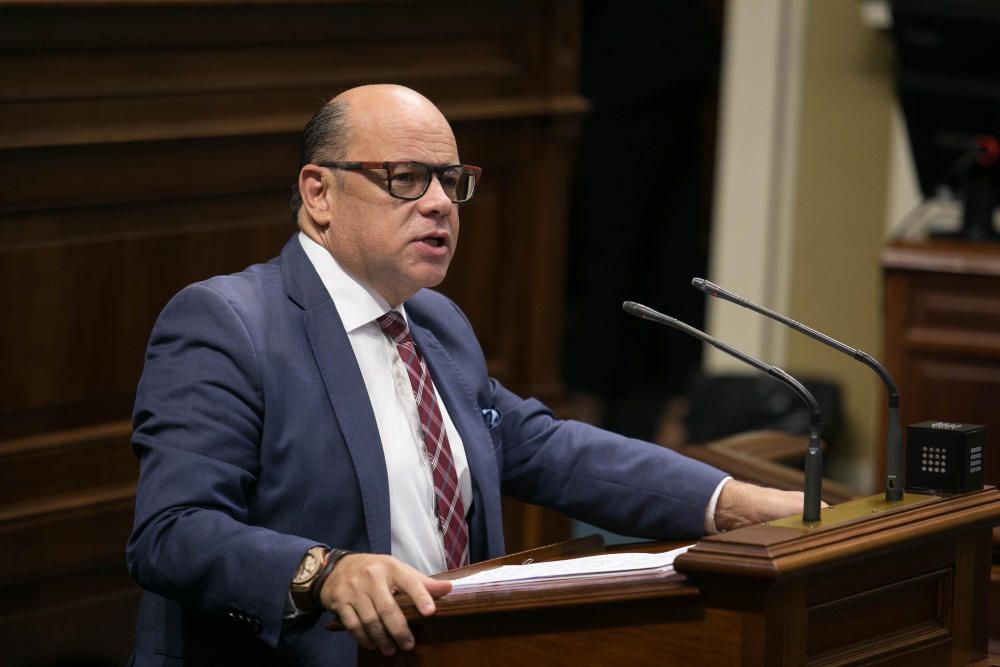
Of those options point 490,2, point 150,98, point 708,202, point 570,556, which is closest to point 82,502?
point 150,98

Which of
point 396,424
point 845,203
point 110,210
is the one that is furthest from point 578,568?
point 845,203

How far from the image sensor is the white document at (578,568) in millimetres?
1604

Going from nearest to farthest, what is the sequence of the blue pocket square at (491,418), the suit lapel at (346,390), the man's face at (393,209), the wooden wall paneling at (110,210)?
the suit lapel at (346,390), the man's face at (393,209), the blue pocket square at (491,418), the wooden wall paneling at (110,210)

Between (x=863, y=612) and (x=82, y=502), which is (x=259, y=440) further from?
(x=82, y=502)

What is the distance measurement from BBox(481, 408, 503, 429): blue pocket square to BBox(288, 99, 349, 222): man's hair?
0.42 m

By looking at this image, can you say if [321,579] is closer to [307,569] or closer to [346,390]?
[307,569]

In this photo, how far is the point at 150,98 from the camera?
2814 mm

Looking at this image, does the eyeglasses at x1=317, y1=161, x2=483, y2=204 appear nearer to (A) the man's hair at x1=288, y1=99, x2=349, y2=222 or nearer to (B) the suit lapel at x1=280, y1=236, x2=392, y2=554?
(A) the man's hair at x1=288, y1=99, x2=349, y2=222

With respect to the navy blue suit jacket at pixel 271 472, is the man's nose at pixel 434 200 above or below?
above

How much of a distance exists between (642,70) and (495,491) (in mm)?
3362

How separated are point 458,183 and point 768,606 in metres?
0.82

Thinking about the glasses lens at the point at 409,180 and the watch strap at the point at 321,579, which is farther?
the glasses lens at the point at 409,180

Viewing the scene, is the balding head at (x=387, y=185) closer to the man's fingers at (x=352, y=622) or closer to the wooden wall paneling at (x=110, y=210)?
the man's fingers at (x=352, y=622)

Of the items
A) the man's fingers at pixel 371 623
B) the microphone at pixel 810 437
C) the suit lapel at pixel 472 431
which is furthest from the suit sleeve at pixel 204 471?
the microphone at pixel 810 437
